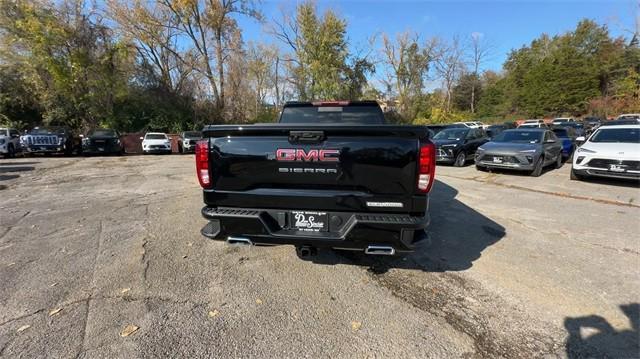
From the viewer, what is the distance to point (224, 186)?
3.11m

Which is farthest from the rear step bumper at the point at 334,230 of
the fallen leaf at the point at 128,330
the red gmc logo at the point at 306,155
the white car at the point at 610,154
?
the white car at the point at 610,154

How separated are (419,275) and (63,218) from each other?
20.3ft

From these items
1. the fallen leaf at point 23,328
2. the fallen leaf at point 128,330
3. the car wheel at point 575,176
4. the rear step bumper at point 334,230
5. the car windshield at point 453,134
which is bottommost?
the fallen leaf at point 128,330

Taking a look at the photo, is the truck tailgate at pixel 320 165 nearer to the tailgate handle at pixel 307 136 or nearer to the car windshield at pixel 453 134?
the tailgate handle at pixel 307 136

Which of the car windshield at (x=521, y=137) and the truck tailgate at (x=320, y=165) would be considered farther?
the car windshield at (x=521, y=137)

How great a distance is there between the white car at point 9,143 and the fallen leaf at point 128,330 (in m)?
19.5

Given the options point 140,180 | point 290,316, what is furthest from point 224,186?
point 140,180

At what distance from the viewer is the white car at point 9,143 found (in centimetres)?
1573

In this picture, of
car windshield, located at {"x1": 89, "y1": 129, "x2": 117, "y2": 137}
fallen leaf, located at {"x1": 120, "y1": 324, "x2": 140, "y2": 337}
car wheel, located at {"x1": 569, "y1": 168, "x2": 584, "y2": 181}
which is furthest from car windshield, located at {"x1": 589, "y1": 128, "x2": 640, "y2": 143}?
car windshield, located at {"x1": 89, "y1": 129, "x2": 117, "y2": 137}

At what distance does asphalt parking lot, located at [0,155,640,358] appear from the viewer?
2.47 metres

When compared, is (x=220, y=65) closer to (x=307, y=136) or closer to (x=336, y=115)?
(x=336, y=115)

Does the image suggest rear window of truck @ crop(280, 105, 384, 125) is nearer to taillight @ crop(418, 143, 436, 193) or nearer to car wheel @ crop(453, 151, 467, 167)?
taillight @ crop(418, 143, 436, 193)

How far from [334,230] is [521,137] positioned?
10930 millimetres

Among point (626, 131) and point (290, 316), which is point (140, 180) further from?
point (626, 131)
